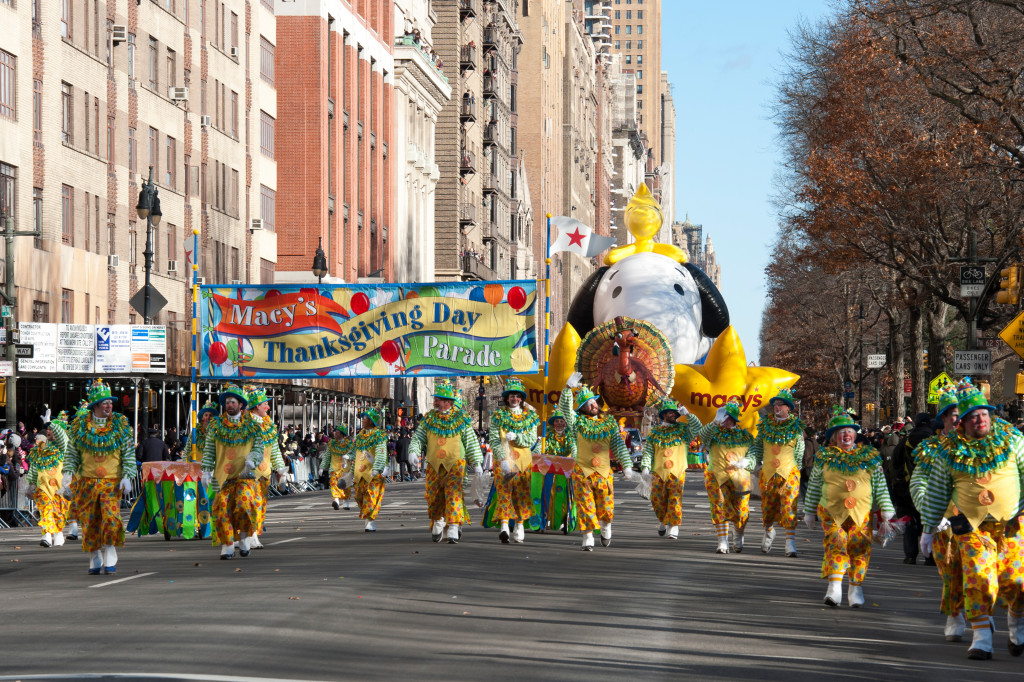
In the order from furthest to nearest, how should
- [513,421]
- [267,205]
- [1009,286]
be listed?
[267,205] → [1009,286] → [513,421]

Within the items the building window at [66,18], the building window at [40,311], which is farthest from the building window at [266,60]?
the building window at [40,311]

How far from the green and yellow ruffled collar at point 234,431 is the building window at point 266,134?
3941 cm

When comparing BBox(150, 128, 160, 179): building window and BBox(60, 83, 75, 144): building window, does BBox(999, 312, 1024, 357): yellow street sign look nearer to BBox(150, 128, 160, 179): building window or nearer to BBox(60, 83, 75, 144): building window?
BBox(60, 83, 75, 144): building window

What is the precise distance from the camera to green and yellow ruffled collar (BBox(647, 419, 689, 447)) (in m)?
20.9

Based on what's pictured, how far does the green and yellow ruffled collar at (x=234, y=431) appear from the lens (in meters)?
17.4

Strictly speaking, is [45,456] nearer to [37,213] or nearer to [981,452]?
[981,452]

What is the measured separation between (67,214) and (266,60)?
19808 millimetres

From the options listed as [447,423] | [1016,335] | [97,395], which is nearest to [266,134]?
[1016,335]

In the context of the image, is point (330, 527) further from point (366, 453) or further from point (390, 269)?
point (390, 269)

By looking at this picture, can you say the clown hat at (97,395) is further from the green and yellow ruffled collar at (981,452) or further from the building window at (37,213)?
the building window at (37,213)

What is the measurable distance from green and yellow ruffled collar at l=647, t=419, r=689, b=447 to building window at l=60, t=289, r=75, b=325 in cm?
2104

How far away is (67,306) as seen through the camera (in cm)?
3859

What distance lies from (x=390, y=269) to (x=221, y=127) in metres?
22.0

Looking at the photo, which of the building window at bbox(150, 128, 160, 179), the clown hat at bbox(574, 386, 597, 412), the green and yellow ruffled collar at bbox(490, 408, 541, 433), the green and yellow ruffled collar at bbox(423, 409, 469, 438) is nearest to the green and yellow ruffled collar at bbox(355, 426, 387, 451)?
the green and yellow ruffled collar at bbox(490, 408, 541, 433)
